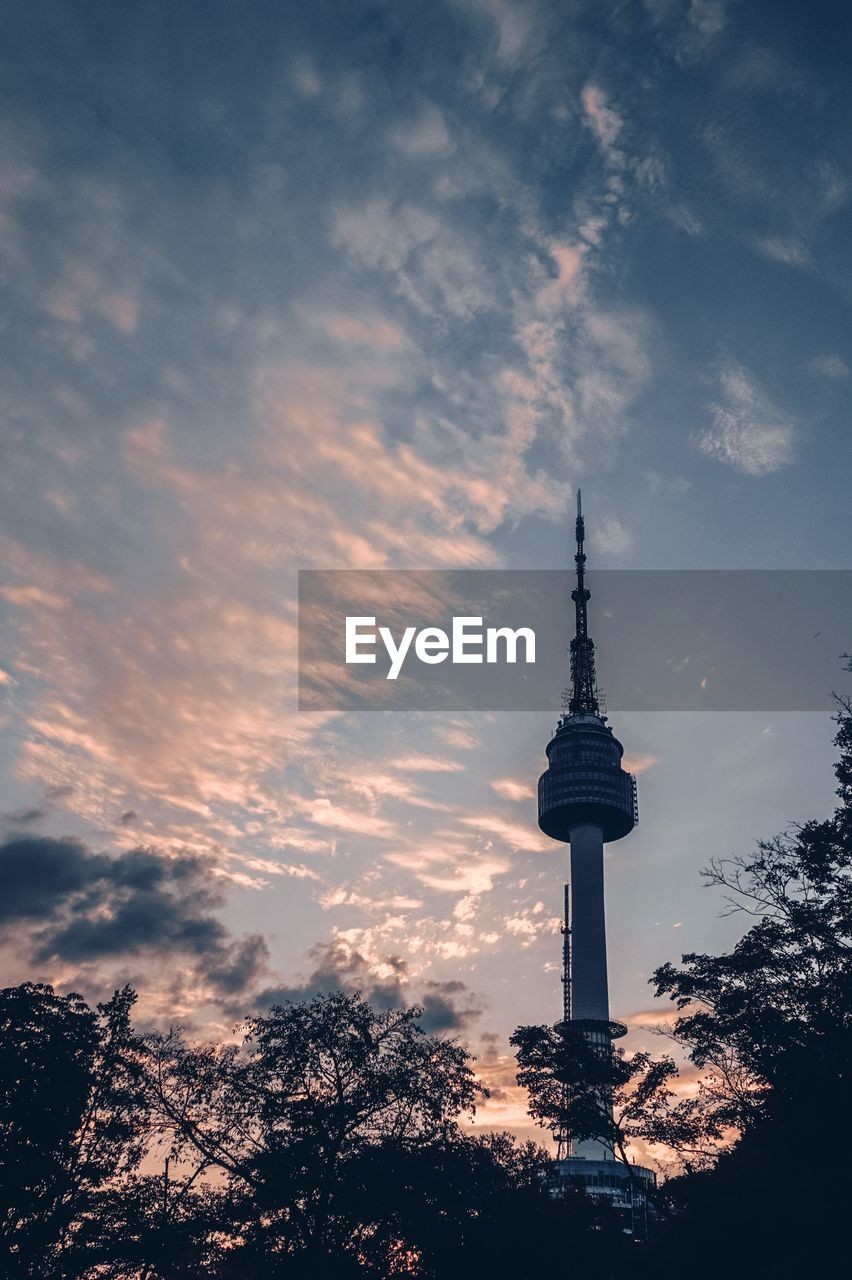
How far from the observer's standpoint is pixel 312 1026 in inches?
1324

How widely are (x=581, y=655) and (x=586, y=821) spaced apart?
25544 mm

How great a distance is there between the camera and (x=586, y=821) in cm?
12188

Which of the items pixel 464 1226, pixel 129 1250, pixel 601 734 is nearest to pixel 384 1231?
pixel 464 1226

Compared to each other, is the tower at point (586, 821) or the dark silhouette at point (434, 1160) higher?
the tower at point (586, 821)

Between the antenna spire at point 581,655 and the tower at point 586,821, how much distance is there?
0.14 m

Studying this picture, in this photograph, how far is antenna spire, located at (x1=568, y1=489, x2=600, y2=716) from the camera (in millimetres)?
132125

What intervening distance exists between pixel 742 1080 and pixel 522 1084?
32.2ft

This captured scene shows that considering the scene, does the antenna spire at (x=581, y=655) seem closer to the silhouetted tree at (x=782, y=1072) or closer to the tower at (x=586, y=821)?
the tower at (x=586, y=821)

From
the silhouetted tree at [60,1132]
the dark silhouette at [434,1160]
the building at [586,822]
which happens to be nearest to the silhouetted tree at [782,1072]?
the dark silhouette at [434,1160]

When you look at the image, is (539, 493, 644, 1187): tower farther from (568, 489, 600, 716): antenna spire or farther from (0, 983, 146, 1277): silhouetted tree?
(0, 983, 146, 1277): silhouetted tree

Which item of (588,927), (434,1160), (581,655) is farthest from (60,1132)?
(581,655)

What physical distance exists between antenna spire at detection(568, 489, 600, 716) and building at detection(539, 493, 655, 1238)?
0.14m

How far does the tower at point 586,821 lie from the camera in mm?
108500

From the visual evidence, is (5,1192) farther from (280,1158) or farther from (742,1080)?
(742,1080)
